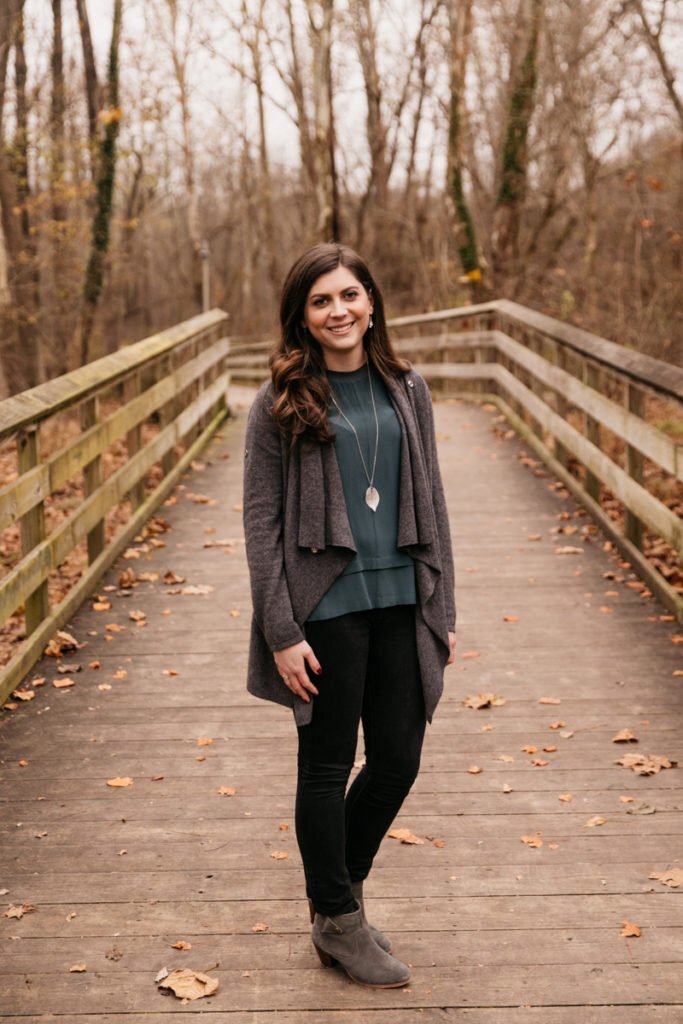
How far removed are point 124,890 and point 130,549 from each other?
14.1 ft

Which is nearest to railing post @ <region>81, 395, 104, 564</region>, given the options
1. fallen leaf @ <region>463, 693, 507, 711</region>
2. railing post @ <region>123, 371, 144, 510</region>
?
railing post @ <region>123, 371, 144, 510</region>

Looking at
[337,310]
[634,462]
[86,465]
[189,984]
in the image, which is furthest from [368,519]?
[634,462]

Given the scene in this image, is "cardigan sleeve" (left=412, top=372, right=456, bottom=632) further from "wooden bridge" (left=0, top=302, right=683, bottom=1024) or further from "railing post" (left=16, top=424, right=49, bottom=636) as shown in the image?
"railing post" (left=16, top=424, right=49, bottom=636)

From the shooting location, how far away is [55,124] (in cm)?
1931

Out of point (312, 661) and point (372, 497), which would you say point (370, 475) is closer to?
point (372, 497)

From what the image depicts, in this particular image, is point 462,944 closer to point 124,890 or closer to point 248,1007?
point 248,1007

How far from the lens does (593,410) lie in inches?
315

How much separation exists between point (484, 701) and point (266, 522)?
254cm

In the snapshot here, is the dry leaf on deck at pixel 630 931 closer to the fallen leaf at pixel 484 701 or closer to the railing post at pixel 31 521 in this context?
the fallen leaf at pixel 484 701

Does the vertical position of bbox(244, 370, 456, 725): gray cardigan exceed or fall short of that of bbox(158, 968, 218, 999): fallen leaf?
it exceeds it

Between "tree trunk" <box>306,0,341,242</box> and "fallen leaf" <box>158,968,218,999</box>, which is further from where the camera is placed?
"tree trunk" <box>306,0,341,242</box>

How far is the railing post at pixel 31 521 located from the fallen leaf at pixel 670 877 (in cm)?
313

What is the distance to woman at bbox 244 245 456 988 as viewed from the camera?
9.97 feet

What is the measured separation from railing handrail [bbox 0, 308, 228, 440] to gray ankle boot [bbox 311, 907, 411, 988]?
261 cm
